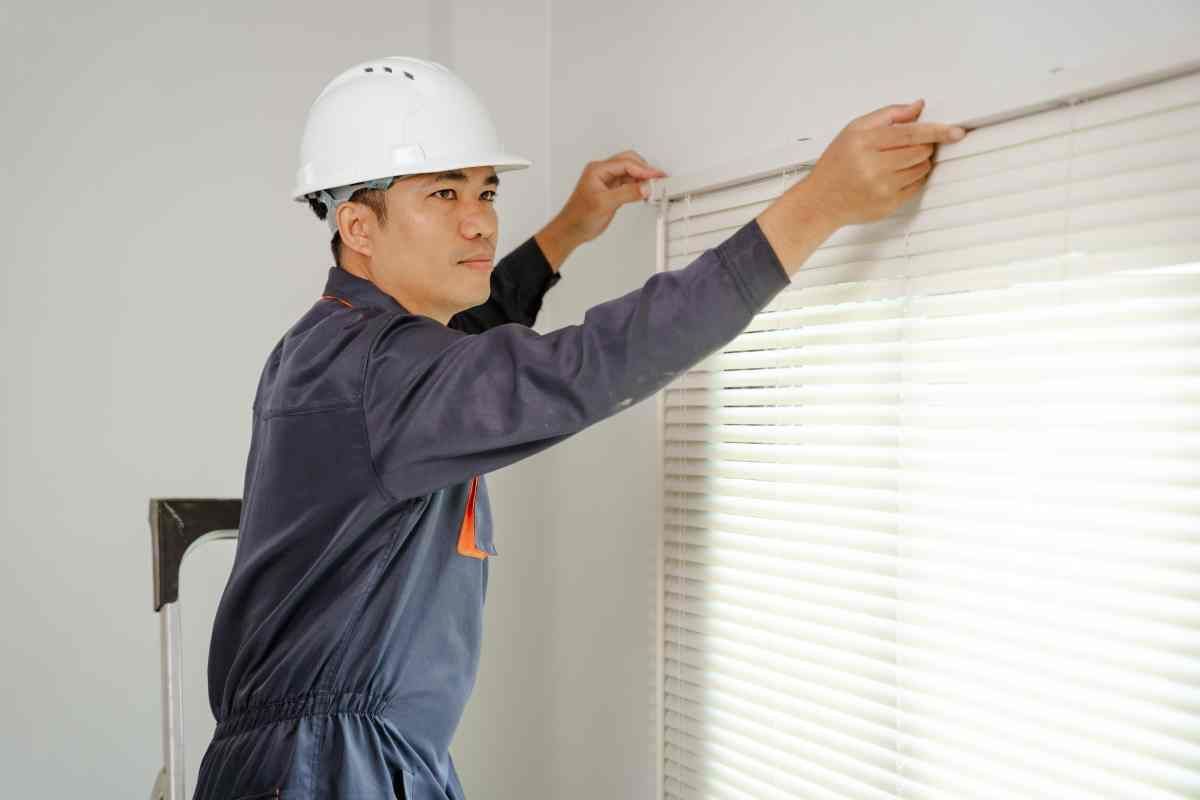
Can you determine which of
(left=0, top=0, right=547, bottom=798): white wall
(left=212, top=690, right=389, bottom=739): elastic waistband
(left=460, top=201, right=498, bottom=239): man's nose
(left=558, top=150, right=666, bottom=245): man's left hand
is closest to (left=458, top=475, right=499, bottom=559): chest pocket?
(left=212, top=690, right=389, bottom=739): elastic waistband

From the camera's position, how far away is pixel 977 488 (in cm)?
148

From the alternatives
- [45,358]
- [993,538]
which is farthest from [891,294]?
[45,358]

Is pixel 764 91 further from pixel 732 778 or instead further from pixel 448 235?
pixel 732 778

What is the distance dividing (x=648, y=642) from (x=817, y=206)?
1.14 m

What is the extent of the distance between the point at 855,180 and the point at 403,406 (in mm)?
666

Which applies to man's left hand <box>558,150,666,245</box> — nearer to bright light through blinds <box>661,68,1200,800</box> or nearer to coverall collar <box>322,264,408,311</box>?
bright light through blinds <box>661,68,1200,800</box>

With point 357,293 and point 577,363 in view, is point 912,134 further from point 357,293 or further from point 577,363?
point 357,293

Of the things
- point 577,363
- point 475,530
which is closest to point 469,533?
point 475,530

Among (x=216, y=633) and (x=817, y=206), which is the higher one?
(x=817, y=206)

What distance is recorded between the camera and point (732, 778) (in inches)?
75.6

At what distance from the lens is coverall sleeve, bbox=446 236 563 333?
7.14 feet

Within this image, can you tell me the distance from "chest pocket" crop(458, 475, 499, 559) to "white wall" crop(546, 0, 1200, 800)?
56 centimetres

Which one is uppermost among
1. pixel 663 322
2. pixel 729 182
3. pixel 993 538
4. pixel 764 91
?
pixel 764 91

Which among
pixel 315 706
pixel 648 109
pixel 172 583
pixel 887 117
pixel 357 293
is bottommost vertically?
pixel 315 706
